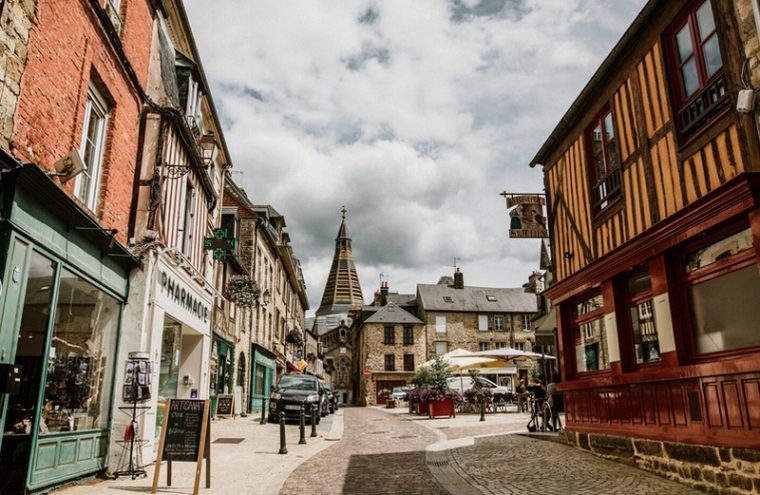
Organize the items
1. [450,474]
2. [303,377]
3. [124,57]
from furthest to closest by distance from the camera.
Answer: [303,377], [124,57], [450,474]

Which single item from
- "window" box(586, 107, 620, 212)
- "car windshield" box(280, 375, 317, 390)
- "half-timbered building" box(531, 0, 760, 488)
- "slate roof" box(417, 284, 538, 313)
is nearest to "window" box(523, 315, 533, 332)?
"slate roof" box(417, 284, 538, 313)

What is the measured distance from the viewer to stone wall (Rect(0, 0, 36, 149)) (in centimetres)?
505

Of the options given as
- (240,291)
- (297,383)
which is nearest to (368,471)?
(297,383)

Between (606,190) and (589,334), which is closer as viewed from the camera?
(606,190)

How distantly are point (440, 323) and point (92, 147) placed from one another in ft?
134

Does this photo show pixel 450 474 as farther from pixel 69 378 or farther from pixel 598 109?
pixel 598 109

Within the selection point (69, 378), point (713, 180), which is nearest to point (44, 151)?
point (69, 378)

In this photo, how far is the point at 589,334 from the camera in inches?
374

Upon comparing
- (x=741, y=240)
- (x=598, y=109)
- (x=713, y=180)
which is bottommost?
(x=741, y=240)

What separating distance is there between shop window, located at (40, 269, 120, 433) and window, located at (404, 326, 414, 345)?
3992cm

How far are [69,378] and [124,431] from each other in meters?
1.28

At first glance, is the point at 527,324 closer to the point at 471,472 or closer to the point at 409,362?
the point at 409,362

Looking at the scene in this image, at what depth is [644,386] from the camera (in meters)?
7.49

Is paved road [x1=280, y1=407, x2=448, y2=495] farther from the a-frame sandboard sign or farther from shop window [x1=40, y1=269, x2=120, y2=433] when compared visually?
shop window [x1=40, y1=269, x2=120, y2=433]
